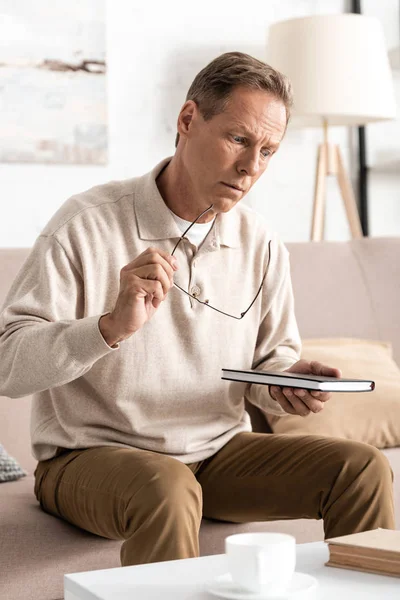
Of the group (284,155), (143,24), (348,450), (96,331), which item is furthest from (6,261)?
(284,155)

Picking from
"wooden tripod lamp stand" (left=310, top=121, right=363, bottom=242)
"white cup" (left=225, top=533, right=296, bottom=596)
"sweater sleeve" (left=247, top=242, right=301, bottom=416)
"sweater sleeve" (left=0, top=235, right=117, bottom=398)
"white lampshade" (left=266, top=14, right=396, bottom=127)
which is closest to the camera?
"white cup" (left=225, top=533, right=296, bottom=596)

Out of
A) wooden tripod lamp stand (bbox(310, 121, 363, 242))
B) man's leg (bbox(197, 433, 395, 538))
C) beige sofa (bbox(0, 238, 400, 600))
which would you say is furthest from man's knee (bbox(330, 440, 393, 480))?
wooden tripod lamp stand (bbox(310, 121, 363, 242))

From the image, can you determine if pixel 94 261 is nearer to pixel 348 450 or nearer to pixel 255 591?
pixel 348 450

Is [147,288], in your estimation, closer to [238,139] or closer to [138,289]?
[138,289]

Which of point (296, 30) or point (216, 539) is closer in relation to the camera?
point (216, 539)

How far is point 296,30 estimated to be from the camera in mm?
3016

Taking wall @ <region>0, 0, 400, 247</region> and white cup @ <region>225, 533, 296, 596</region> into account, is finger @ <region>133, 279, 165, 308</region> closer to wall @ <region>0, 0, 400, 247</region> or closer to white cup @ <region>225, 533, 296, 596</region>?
white cup @ <region>225, 533, 296, 596</region>

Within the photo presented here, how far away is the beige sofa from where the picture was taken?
5.08 feet

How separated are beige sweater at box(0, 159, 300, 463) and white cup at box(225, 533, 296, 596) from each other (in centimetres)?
58

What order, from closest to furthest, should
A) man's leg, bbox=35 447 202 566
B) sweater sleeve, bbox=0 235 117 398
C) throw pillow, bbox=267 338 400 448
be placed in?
1. man's leg, bbox=35 447 202 566
2. sweater sleeve, bbox=0 235 117 398
3. throw pillow, bbox=267 338 400 448

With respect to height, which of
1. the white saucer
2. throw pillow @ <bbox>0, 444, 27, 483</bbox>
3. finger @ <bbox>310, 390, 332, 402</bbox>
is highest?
finger @ <bbox>310, 390, 332, 402</bbox>

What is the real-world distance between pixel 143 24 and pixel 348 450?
200cm

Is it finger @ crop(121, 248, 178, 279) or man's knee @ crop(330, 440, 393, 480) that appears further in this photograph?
man's knee @ crop(330, 440, 393, 480)

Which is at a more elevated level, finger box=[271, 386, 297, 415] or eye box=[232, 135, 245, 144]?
eye box=[232, 135, 245, 144]
